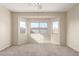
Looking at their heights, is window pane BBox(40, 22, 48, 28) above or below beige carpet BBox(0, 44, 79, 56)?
above

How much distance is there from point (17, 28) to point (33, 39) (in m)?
1.98

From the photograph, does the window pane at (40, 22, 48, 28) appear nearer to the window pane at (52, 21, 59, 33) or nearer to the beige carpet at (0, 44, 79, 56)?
the window pane at (52, 21, 59, 33)

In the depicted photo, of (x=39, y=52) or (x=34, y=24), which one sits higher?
(x=34, y=24)

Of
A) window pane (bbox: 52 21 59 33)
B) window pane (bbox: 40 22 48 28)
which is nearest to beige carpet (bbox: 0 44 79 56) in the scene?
window pane (bbox: 52 21 59 33)

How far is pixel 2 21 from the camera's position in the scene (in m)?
5.33

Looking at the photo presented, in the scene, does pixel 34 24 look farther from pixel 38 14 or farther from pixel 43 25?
pixel 38 14

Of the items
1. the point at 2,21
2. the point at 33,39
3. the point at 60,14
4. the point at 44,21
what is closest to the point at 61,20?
the point at 60,14

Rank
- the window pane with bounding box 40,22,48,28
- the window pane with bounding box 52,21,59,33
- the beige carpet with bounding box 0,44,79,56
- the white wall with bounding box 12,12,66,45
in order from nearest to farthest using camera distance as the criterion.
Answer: the beige carpet with bounding box 0,44,79,56
the white wall with bounding box 12,12,66,45
the window pane with bounding box 52,21,59,33
the window pane with bounding box 40,22,48,28

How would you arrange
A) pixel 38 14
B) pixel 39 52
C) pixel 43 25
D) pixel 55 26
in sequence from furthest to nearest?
pixel 43 25 < pixel 55 26 < pixel 38 14 < pixel 39 52

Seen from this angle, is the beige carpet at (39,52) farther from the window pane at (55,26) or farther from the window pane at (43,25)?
the window pane at (43,25)

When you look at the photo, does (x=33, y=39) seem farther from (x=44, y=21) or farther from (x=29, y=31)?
(x=44, y=21)

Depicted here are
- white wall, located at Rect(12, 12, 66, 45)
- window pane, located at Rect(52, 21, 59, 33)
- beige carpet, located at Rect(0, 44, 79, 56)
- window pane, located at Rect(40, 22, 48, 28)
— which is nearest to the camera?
beige carpet, located at Rect(0, 44, 79, 56)

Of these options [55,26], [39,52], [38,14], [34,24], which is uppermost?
[38,14]

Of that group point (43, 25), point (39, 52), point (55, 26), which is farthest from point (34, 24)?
point (39, 52)
